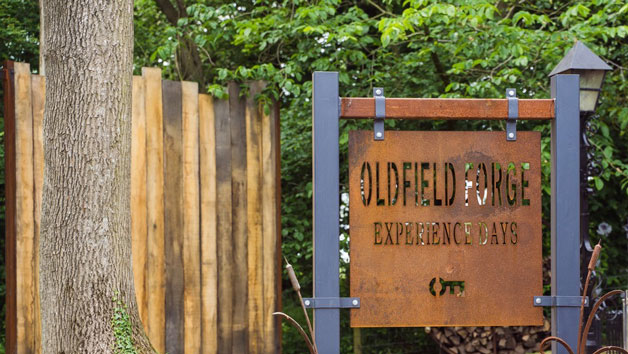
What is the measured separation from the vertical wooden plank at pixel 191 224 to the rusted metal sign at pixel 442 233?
182cm

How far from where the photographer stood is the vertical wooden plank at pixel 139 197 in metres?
4.44

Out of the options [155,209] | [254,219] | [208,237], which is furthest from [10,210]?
[254,219]

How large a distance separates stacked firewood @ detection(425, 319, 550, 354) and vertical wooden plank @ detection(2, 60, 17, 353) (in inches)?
144

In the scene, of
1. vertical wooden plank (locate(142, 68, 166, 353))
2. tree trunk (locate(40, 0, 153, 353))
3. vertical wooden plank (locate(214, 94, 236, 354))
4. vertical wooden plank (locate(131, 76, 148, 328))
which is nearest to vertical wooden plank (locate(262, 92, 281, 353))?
vertical wooden plank (locate(214, 94, 236, 354))

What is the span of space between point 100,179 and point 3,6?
16.6 feet

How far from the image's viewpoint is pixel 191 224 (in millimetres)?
4633

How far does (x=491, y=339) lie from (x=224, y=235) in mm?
2814

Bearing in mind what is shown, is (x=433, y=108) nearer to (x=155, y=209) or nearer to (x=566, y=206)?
(x=566, y=206)

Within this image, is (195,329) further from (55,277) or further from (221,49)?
(221,49)

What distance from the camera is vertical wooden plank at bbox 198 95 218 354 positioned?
15.3 feet

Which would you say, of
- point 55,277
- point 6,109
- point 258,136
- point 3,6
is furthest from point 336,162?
point 3,6

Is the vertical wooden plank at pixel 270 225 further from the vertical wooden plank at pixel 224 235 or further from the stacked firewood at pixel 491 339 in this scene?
the stacked firewood at pixel 491 339

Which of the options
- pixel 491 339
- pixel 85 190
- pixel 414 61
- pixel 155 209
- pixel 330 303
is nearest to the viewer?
pixel 330 303

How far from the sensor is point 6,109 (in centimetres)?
421
